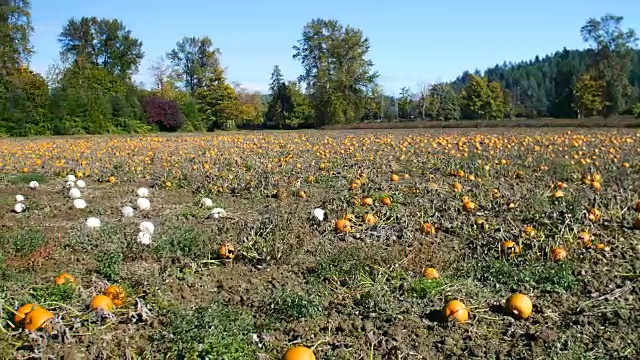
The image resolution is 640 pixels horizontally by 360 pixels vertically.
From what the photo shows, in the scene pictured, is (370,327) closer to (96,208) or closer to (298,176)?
(96,208)

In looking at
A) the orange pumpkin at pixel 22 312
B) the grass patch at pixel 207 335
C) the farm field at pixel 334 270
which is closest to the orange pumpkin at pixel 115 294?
the farm field at pixel 334 270

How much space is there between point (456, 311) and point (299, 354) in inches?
47.2

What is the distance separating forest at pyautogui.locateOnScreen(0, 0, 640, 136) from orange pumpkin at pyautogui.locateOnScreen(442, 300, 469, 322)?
3463 centimetres

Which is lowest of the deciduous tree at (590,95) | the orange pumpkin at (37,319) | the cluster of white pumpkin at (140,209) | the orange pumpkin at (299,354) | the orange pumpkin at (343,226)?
the orange pumpkin at (299,354)

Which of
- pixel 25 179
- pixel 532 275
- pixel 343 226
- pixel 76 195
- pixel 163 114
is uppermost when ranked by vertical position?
pixel 163 114

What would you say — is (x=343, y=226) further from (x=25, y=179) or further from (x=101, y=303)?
(x=25, y=179)

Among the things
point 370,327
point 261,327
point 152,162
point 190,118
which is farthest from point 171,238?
point 190,118

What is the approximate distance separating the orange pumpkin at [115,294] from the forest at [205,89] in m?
33.4

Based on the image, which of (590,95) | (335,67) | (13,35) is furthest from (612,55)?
(13,35)

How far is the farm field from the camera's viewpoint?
11.3ft

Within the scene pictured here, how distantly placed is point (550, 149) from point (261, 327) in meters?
11.6

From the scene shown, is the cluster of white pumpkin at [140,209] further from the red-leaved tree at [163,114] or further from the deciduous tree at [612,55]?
the deciduous tree at [612,55]

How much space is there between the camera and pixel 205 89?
199ft

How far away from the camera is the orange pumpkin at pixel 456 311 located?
3.71 meters
